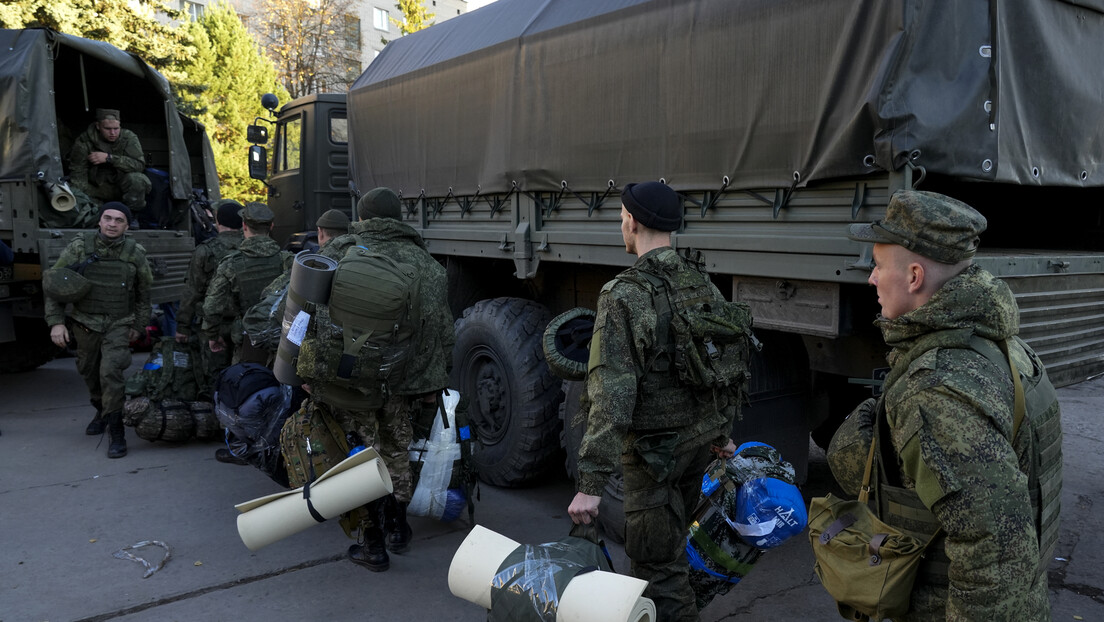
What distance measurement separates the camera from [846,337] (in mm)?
3254

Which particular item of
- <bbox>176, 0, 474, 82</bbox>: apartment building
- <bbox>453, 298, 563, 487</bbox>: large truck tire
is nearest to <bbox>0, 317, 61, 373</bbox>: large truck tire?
<bbox>453, 298, 563, 487</bbox>: large truck tire

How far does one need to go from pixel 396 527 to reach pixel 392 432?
544mm

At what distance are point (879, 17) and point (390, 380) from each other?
2.46m

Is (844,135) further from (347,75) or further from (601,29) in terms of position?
(347,75)

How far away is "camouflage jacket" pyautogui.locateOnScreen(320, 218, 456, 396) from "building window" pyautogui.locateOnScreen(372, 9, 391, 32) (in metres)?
37.6

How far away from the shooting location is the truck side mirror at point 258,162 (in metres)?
8.05

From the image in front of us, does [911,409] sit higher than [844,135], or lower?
lower

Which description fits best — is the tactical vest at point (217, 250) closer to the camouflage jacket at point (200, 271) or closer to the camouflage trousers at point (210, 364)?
the camouflage jacket at point (200, 271)

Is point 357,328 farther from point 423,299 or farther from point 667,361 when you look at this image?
point 667,361

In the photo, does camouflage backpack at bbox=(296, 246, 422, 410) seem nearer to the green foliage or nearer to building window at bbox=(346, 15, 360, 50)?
the green foliage

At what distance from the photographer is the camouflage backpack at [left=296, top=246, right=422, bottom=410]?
3.49m

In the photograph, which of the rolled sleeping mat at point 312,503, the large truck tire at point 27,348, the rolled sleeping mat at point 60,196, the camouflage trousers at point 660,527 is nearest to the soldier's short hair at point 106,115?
the rolled sleeping mat at point 60,196

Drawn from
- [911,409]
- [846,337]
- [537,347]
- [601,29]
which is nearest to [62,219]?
[537,347]

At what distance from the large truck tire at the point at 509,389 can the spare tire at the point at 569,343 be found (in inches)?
61.5
